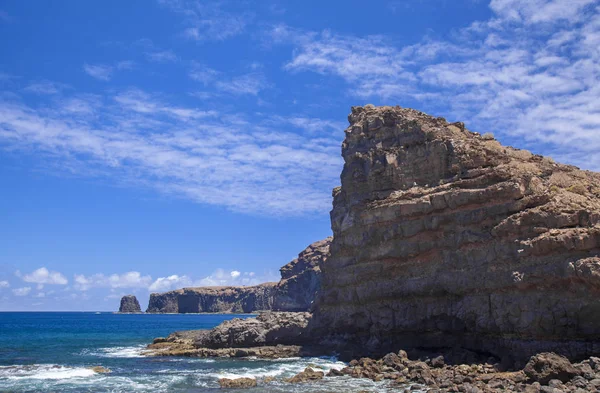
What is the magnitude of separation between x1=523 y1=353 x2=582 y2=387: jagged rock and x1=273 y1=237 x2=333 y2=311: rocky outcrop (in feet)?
416

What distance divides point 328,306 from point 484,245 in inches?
700

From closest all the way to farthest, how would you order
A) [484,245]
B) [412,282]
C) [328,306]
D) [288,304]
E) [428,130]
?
1. [484,245]
2. [412,282]
3. [428,130]
4. [328,306]
5. [288,304]

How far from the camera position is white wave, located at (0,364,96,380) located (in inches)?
1611

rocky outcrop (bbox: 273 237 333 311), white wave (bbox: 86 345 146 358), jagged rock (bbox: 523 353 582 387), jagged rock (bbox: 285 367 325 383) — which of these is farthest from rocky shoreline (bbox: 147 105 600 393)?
rocky outcrop (bbox: 273 237 333 311)

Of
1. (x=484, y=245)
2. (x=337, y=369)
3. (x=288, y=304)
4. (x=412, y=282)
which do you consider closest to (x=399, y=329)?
(x=412, y=282)

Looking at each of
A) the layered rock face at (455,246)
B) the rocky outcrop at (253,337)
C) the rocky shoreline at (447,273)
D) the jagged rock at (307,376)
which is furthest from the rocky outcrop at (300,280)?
the jagged rock at (307,376)

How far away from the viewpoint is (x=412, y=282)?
4469 cm

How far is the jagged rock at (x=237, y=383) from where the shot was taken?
3547 centimetres

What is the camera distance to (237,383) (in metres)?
35.9

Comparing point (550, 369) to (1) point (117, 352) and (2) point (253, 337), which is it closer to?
(2) point (253, 337)

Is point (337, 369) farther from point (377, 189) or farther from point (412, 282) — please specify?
point (377, 189)

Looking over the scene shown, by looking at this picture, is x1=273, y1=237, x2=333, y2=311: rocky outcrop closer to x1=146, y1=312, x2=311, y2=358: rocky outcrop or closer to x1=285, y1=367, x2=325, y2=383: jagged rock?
x1=146, y1=312, x2=311, y2=358: rocky outcrop

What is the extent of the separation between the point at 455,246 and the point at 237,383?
19.3 m

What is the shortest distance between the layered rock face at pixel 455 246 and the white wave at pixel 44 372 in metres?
21.4
